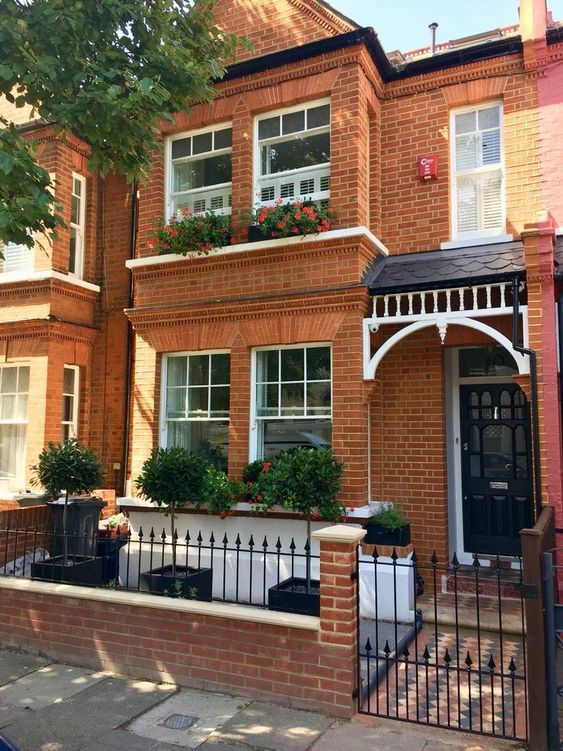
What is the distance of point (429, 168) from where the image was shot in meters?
8.32

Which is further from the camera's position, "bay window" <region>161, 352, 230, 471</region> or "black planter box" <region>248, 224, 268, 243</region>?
"bay window" <region>161, 352, 230, 471</region>

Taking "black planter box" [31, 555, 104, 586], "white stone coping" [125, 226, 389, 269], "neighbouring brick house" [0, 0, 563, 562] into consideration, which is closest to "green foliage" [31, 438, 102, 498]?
"black planter box" [31, 555, 104, 586]

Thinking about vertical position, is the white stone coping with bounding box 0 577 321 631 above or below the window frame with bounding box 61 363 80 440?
below

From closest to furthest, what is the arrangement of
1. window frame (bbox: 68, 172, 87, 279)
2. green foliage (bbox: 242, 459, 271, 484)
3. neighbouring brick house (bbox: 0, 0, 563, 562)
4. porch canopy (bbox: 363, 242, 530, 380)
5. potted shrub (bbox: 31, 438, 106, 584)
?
potted shrub (bbox: 31, 438, 106, 584) < porch canopy (bbox: 363, 242, 530, 380) < neighbouring brick house (bbox: 0, 0, 563, 562) < green foliage (bbox: 242, 459, 271, 484) < window frame (bbox: 68, 172, 87, 279)

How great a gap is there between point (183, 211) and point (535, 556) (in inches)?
259

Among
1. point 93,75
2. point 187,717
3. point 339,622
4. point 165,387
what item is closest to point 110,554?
point 165,387

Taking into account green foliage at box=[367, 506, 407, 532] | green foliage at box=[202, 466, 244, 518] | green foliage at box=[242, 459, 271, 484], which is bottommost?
green foliage at box=[367, 506, 407, 532]

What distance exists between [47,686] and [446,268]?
19.8ft

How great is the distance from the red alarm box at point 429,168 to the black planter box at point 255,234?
2.29 metres

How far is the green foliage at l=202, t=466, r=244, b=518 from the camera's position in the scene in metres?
7.71

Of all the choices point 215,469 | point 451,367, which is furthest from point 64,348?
point 451,367

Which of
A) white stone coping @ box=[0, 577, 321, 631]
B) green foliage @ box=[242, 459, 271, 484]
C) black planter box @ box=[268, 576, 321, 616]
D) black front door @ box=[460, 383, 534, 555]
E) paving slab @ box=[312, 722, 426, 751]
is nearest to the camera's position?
paving slab @ box=[312, 722, 426, 751]

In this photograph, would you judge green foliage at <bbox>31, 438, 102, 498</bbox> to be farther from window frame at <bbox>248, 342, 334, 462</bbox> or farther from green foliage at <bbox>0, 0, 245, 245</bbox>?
green foliage at <bbox>0, 0, 245, 245</bbox>

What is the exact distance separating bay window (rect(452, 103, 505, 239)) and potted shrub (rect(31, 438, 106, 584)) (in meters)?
5.65
